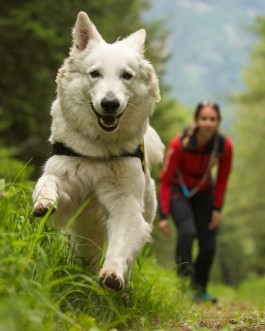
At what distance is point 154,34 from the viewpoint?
62.1ft

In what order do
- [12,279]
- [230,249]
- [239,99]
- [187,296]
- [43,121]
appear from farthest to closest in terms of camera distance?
[230,249], [239,99], [43,121], [187,296], [12,279]

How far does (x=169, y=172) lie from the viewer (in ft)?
24.6

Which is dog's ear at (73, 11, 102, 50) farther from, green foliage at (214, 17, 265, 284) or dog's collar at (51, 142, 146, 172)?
green foliage at (214, 17, 265, 284)

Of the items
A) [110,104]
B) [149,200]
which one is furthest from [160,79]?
[110,104]

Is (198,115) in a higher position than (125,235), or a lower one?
higher

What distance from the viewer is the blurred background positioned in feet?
33.3

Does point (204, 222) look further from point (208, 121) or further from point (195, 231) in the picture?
point (208, 121)

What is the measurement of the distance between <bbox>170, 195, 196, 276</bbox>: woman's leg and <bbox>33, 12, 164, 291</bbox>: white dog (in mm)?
2927

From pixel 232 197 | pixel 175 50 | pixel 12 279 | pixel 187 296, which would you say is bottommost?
pixel 232 197

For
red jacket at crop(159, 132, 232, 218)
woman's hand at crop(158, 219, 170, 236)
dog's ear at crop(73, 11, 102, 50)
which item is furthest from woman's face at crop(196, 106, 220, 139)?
dog's ear at crop(73, 11, 102, 50)

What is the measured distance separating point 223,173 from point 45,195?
4.14m

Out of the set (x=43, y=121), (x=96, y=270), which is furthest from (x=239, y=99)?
(x=96, y=270)

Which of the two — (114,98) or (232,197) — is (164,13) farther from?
(114,98)

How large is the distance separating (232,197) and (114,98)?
91.4ft
